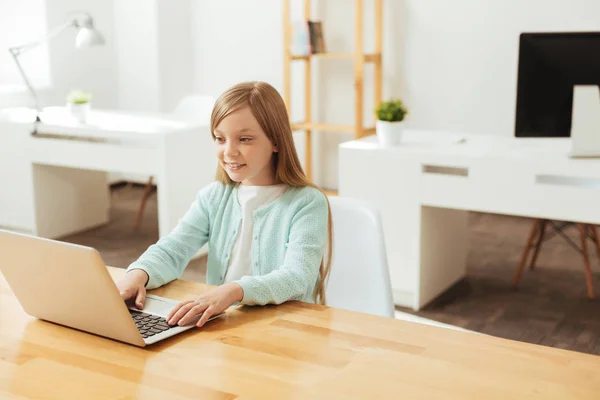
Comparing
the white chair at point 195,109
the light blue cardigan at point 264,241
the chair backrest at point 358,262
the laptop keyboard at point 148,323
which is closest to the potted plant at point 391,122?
the white chair at point 195,109

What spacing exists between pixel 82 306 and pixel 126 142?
8.47ft

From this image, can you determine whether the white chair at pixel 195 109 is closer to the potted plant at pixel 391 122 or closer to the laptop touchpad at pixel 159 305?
the potted plant at pixel 391 122

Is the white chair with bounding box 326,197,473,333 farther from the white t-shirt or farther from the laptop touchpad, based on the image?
the laptop touchpad

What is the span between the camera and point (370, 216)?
1.67m

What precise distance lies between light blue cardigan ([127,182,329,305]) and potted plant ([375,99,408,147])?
62.8 inches

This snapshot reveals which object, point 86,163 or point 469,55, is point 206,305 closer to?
point 86,163

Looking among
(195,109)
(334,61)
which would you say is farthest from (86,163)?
(334,61)

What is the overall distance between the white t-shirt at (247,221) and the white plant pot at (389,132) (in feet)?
5.24

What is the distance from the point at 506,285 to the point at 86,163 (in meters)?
2.05

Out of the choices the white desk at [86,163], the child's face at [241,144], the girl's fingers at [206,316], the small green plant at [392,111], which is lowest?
the white desk at [86,163]

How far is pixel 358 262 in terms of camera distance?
5.54 feet

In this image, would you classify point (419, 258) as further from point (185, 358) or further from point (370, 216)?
point (185, 358)

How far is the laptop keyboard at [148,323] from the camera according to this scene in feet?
4.01

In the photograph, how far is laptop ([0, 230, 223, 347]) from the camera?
114 centimetres
